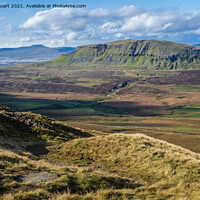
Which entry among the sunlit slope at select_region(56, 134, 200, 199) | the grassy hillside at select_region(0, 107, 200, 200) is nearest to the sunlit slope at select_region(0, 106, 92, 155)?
the grassy hillside at select_region(0, 107, 200, 200)

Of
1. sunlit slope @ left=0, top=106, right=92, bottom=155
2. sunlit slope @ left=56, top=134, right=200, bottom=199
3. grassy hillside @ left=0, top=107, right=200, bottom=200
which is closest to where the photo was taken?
grassy hillside @ left=0, top=107, right=200, bottom=200

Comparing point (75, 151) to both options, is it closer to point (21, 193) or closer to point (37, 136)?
point (37, 136)

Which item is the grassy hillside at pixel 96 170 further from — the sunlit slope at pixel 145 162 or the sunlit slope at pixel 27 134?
the sunlit slope at pixel 27 134

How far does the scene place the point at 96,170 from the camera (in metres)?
20.1

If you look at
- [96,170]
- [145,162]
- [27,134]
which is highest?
[27,134]

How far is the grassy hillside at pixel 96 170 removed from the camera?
13469mm

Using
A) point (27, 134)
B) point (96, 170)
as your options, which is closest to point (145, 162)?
point (96, 170)

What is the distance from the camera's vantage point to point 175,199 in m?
13.8

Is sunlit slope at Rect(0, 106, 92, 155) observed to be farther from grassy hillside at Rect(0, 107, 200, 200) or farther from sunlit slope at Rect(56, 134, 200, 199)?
sunlit slope at Rect(56, 134, 200, 199)

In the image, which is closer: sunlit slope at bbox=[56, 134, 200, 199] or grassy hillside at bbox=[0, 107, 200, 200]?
grassy hillside at bbox=[0, 107, 200, 200]

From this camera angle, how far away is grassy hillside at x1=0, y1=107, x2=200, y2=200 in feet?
44.2

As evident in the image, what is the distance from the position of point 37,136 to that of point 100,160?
15912 mm

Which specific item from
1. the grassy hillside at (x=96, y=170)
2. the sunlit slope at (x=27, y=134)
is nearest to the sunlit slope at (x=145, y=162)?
the grassy hillside at (x=96, y=170)

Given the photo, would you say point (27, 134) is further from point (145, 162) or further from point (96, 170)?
point (145, 162)
